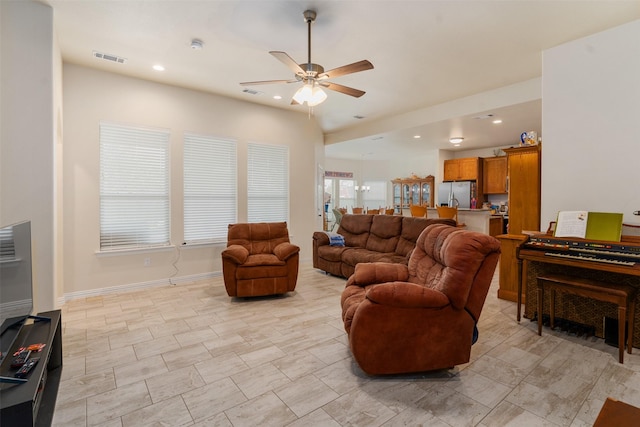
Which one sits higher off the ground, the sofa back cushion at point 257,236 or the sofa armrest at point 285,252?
the sofa back cushion at point 257,236

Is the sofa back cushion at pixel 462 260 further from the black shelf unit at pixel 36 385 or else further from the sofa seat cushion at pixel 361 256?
the black shelf unit at pixel 36 385

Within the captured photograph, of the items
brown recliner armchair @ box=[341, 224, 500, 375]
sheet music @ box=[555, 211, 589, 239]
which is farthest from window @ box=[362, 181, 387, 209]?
brown recliner armchair @ box=[341, 224, 500, 375]

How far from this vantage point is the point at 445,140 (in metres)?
7.26

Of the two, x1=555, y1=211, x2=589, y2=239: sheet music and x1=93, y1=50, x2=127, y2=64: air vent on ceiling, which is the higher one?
x1=93, y1=50, x2=127, y2=64: air vent on ceiling

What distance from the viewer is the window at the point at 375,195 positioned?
38.5 ft

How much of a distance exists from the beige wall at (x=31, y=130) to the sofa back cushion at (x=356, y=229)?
3840 mm

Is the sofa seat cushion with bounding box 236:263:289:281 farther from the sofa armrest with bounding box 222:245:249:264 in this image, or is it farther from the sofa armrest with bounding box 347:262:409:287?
the sofa armrest with bounding box 347:262:409:287

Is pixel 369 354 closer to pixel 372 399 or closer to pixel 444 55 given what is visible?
pixel 372 399

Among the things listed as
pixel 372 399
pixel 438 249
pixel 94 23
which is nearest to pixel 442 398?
pixel 372 399

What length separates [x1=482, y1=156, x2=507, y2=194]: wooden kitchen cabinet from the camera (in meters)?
8.03

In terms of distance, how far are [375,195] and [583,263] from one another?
369 inches

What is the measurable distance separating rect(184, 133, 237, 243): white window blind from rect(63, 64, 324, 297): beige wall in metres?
0.11

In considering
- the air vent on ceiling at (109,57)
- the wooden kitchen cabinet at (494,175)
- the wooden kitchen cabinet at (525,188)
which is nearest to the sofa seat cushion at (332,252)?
the wooden kitchen cabinet at (525,188)

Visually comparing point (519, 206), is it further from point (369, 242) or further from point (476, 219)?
point (476, 219)
